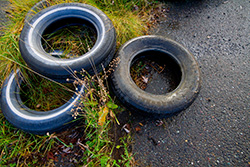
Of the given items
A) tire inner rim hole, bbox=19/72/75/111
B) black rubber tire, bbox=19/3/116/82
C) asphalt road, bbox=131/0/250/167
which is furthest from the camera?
tire inner rim hole, bbox=19/72/75/111

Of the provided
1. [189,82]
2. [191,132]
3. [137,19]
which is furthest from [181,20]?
[191,132]

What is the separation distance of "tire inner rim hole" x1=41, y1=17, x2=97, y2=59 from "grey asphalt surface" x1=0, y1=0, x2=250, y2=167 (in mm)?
1216

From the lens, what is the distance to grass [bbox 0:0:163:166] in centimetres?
Result: 198

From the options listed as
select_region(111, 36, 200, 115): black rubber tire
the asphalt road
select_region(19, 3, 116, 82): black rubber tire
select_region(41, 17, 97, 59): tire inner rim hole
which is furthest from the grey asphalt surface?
select_region(41, 17, 97, 59): tire inner rim hole

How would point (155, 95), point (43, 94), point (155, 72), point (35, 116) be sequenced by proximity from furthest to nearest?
1. point (155, 72)
2. point (43, 94)
3. point (155, 95)
4. point (35, 116)

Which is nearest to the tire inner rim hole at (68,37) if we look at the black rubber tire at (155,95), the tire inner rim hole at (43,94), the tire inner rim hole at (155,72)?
the tire inner rim hole at (43,94)

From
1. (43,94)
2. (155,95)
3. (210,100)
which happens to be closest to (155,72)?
(155,95)

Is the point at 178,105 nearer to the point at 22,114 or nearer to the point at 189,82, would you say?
the point at 189,82

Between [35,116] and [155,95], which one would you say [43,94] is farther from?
[155,95]

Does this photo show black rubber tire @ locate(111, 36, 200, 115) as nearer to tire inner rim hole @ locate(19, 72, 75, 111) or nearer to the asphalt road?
the asphalt road

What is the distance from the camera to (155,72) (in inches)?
101

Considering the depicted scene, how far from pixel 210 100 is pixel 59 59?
7.43 ft

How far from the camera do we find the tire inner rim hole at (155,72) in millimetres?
2441

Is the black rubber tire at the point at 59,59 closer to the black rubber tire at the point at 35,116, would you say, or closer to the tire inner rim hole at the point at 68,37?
the tire inner rim hole at the point at 68,37
